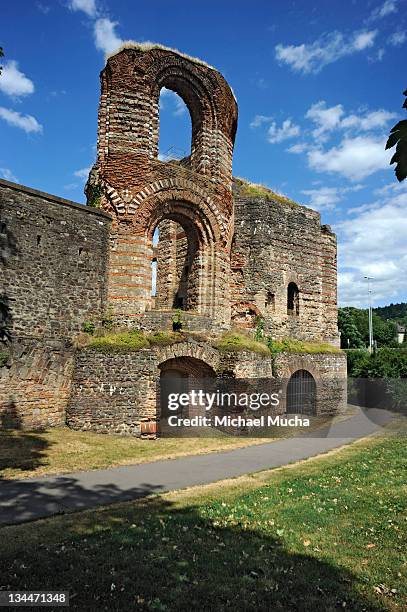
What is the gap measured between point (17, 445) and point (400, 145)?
11.1 metres

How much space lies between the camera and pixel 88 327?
1460 cm

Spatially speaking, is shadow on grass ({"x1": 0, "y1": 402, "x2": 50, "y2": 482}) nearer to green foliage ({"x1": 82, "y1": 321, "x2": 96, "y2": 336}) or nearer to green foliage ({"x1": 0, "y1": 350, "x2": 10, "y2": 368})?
green foliage ({"x1": 0, "y1": 350, "x2": 10, "y2": 368})

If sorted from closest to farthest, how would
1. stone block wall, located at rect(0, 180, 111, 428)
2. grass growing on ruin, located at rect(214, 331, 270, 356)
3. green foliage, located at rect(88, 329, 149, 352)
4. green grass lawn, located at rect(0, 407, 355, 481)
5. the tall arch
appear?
1. green grass lawn, located at rect(0, 407, 355, 481)
2. stone block wall, located at rect(0, 180, 111, 428)
3. green foliage, located at rect(88, 329, 149, 352)
4. the tall arch
5. grass growing on ruin, located at rect(214, 331, 270, 356)

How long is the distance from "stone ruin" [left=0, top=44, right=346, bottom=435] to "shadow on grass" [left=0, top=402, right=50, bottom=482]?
124 mm

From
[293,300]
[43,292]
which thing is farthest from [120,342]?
[293,300]

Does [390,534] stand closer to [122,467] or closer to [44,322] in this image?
[122,467]

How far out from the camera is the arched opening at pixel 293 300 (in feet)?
70.9

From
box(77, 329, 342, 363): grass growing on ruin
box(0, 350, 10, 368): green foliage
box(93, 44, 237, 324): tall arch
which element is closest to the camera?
box(0, 350, 10, 368): green foliage

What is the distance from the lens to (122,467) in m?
9.92

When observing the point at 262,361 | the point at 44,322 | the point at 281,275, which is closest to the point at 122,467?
the point at 44,322

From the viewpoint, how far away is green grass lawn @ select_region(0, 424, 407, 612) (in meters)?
4.25

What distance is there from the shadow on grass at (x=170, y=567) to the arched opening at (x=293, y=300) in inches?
631

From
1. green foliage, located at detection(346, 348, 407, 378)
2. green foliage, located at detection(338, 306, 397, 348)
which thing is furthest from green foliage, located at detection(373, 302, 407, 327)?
green foliage, located at detection(346, 348, 407, 378)

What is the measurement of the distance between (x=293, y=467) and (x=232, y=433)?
5007 mm
